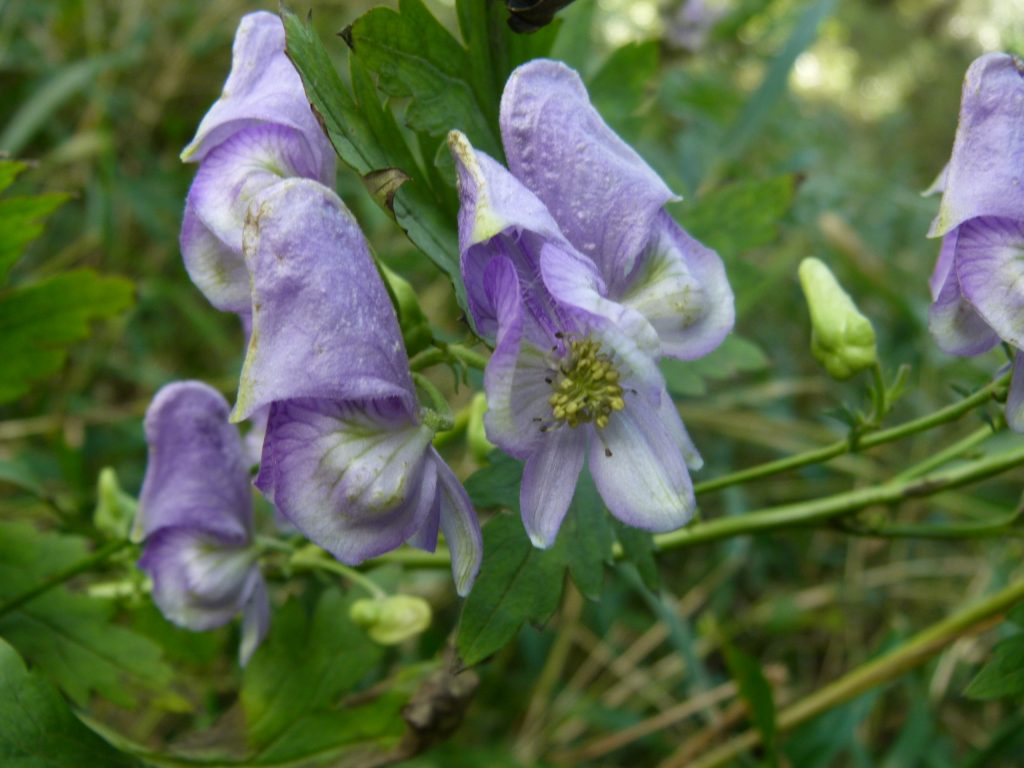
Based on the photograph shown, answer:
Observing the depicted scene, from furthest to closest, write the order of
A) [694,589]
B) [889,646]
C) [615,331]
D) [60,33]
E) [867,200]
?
[867,200]
[60,33]
[694,589]
[889,646]
[615,331]

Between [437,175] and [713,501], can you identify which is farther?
[713,501]

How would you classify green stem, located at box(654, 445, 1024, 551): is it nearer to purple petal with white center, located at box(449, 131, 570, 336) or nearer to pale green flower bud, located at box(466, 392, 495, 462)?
pale green flower bud, located at box(466, 392, 495, 462)

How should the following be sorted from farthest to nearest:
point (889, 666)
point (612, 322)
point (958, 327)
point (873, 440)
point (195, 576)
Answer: point (889, 666) < point (195, 576) < point (873, 440) < point (958, 327) < point (612, 322)

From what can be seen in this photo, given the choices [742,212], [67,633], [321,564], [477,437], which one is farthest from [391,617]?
[742,212]

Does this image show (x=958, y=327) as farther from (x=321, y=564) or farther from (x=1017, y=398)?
(x=321, y=564)

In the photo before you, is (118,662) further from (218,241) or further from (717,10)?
(717,10)

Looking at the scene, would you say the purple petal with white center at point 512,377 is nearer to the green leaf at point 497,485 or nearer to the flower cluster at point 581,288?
the flower cluster at point 581,288

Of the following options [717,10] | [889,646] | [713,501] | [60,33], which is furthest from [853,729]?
[60,33]
